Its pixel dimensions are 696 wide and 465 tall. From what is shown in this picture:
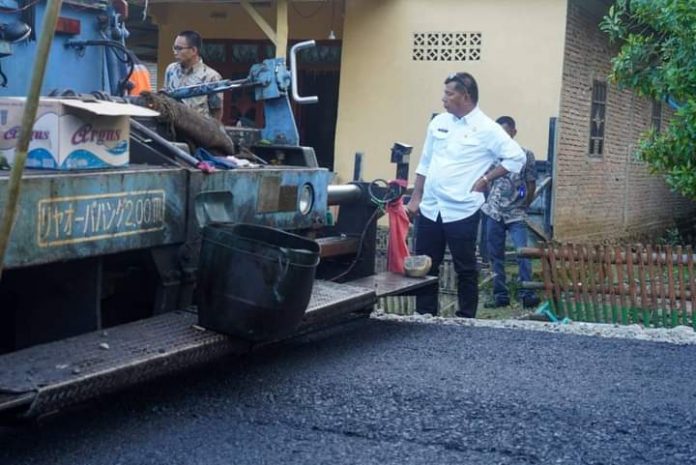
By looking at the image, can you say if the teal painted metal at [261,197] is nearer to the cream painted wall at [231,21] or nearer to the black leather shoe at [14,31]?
the black leather shoe at [14,31]

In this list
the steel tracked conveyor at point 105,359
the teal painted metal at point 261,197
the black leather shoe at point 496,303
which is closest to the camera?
the steel tracked conveyor at point 105,359

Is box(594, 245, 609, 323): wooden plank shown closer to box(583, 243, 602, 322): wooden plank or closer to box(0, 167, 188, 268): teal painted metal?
box(583, 243, 602, 322): wooden plank

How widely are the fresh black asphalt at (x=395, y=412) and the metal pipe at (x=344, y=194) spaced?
1.08m

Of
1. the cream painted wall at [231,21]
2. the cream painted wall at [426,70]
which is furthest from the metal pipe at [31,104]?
the cream painted wall at [231,21]

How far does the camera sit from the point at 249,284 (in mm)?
4703

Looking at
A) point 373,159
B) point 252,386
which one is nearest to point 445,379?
point 252,386

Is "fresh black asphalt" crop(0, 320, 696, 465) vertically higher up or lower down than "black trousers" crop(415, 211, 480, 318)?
lower down

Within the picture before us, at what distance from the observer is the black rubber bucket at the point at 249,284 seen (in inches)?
185

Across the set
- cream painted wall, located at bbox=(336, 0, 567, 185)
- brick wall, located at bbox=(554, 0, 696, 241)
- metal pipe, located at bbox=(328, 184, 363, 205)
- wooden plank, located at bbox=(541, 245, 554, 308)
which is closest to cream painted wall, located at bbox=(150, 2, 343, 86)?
cream painted wall, located at bbox=(336, 0, 567, 185)

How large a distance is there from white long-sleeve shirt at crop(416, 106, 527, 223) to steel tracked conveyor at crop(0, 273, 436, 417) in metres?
2.12

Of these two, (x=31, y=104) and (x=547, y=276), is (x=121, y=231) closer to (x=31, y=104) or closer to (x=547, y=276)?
(x=31, y=104)

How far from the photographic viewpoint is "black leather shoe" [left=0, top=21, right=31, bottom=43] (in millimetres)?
5285

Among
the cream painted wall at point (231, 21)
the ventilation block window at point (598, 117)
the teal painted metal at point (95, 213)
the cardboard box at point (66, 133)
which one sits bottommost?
the teal painted metal at point (95, 213)

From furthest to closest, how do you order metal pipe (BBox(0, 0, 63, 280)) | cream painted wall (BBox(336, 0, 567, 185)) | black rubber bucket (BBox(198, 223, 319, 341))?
cream painted wall (BBox(336, 0, 567, 185)) → black rubber bucket (BBox(198, 223, 319, 341)) → metal pipe (BBox(0, 0, 63, 280))
